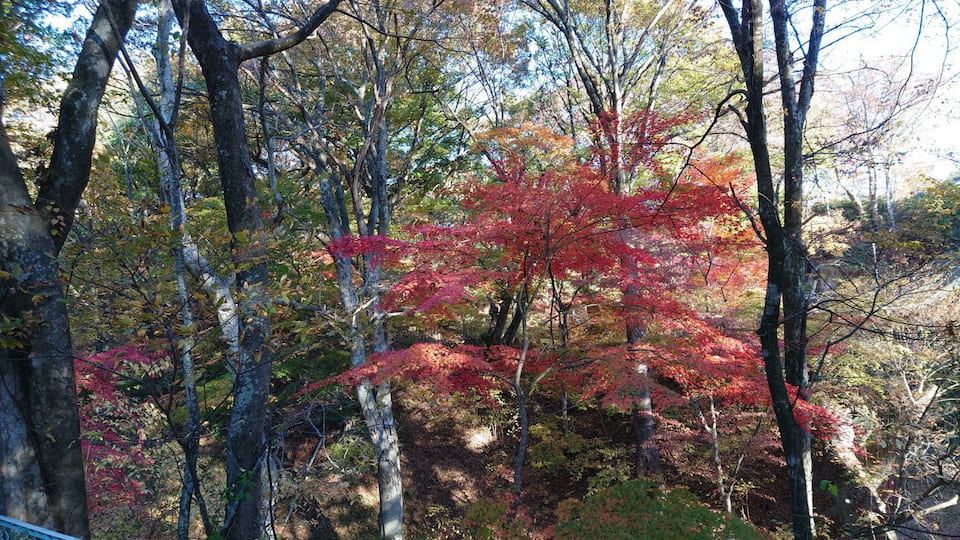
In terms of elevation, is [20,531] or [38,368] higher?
[38,368]

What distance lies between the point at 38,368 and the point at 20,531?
0.96 meters

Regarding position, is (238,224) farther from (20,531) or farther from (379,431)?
(379,431)

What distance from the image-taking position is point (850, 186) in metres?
16.3

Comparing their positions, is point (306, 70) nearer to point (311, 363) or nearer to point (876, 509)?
point (311, 363)

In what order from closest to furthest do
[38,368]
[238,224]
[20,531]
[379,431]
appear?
[20,531] < [38,368] < [238,224] < [379,431]

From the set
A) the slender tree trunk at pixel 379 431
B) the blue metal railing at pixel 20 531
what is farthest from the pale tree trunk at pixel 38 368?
the slender tree trunk at pixel 379 431

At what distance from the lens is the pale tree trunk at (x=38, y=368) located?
2.66 meters

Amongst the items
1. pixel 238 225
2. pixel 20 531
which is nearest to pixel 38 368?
pixel 20 531

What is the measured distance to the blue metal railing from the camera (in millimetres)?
2090

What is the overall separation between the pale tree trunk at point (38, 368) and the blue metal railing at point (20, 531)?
399 mm

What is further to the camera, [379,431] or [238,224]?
[379,431]

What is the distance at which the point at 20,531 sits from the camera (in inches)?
88.0

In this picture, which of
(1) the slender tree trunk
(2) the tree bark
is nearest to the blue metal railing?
(2) the tree bark

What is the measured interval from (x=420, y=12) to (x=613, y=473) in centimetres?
934
